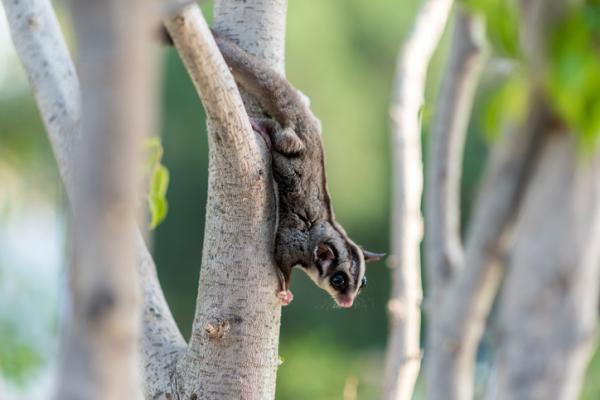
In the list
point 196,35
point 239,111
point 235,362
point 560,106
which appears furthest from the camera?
point 235,362

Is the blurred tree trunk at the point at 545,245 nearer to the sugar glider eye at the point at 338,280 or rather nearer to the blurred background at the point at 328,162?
the sugar glider eye at the point at 338,280

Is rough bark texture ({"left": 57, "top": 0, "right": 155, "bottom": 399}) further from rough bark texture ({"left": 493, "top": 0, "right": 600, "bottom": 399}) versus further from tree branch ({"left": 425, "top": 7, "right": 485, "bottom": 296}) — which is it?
tree branch ({"left": 425, "top": 7, "right": 485, "bottom": 296})

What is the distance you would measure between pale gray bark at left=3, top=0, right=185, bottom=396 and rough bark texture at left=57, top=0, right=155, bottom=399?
5.11ft

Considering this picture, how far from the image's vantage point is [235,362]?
2.37 meters

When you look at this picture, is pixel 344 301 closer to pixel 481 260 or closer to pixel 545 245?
pixel 481 260

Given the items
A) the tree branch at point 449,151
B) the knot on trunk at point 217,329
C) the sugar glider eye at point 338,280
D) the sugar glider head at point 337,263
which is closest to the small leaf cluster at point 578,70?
the knot on trunk at point 217,329

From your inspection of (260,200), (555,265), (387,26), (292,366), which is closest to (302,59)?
(387,26)

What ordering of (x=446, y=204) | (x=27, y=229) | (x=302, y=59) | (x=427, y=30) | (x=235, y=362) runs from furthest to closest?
(x=302, y=59) < (x=27, y=229) < (x=427, y=30) < (x=446, y=204) < (x=235, y=362)

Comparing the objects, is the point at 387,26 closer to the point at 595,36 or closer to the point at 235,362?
the point at 235,362

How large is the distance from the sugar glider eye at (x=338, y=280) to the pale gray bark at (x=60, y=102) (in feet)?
3.25

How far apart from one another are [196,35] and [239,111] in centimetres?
29

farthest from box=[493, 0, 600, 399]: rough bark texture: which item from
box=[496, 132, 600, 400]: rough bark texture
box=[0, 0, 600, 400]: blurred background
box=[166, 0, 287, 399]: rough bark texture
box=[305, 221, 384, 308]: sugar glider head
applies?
box=[0, 0, 600, 400]: blurred background

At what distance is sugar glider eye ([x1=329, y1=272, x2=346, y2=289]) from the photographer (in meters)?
3.49

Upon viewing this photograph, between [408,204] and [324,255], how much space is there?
1.16 feet
